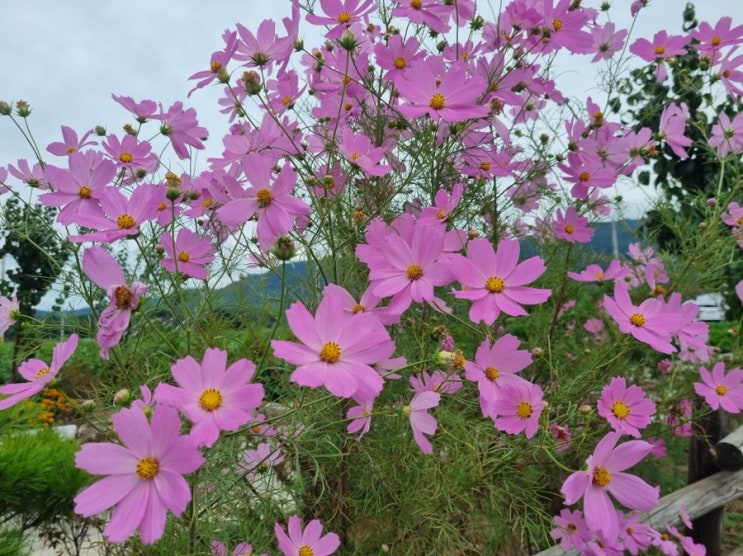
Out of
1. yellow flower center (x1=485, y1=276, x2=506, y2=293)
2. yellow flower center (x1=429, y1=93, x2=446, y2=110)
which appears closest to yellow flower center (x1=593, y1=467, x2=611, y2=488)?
yellow flower center (x1=485, y1=276, x2=506, y2=293)

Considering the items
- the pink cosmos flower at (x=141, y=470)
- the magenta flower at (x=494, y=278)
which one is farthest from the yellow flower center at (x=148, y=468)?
the magenta flower at (x=494, y=278)

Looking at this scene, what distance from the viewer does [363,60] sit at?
964mm

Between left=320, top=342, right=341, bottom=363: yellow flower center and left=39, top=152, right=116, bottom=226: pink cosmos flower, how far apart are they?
1.01ft

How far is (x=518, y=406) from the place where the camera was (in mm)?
742

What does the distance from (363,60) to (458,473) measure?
738mm

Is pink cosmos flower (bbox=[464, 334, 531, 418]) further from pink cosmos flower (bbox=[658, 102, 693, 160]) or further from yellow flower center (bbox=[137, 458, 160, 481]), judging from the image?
pink cosmos flower (bbox=[658, 102, 693, 160])

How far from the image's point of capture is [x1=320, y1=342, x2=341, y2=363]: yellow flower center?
54cm

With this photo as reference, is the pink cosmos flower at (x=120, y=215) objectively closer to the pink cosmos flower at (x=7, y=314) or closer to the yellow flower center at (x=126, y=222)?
the yellow flower center at (x=126, y=222)

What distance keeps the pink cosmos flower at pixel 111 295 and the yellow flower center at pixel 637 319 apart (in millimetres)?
643

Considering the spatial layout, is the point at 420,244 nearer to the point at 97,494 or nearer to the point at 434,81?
the point at 434,81

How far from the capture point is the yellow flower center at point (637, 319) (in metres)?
0.81

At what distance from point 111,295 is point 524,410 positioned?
508 millimetres

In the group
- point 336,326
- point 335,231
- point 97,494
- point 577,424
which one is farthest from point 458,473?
point 97,494

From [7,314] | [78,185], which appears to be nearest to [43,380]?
[78,185]
